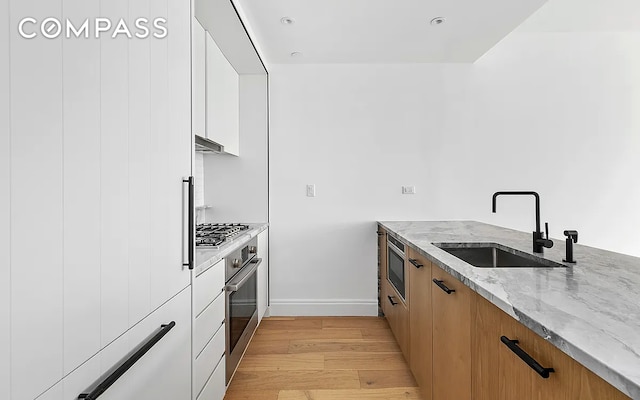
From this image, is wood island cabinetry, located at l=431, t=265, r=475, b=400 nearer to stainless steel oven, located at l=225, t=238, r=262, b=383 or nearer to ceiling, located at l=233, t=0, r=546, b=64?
stainless steel oven, located at l=225, t=238, r=262, b=383

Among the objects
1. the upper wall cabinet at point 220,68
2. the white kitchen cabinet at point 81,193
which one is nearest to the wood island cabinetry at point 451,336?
the white kitchen cabinet at point 81,193

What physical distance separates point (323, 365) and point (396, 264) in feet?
2.82

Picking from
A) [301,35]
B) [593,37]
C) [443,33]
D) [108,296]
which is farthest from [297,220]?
[593,37]

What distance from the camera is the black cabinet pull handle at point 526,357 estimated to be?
771 millimetres

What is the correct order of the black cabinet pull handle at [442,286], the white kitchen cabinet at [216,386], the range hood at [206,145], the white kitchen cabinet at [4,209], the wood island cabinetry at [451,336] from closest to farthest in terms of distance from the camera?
the white kitchen cabinet at [4,209], the wood island cabinetry at [451,336], the black cabinet pull handle at [442,286], the white kitchen cabinet at [216,386], the range hood at [206,145]

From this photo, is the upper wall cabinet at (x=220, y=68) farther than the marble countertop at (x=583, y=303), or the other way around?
the upper wall cabinet at (x=220, y=68)

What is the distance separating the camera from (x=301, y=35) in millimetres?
2785

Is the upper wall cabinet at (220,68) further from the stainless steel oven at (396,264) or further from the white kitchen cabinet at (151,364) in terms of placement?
the stainless steel oven at (396,264)

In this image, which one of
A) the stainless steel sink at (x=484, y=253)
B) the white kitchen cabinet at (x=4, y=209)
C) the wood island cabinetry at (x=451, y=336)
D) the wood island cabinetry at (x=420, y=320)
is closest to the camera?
the white kitchen cabinet at (x=4, y=209)

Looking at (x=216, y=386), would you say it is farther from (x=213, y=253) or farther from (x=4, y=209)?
A: (x=4, y=209)

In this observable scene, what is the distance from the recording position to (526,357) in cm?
83

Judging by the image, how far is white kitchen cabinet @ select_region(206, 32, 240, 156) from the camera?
2.41 metres

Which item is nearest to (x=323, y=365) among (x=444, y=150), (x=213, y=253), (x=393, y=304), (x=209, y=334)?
(x=393, y=304)

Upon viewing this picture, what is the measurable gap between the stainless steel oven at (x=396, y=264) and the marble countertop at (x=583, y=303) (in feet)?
2.49
